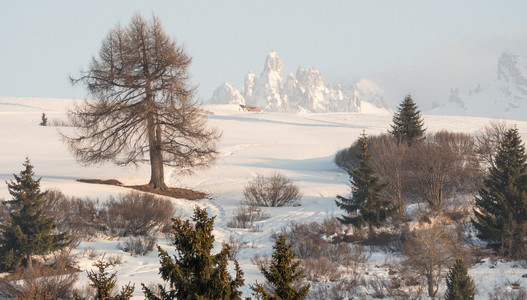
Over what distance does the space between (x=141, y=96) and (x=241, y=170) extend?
421 inches

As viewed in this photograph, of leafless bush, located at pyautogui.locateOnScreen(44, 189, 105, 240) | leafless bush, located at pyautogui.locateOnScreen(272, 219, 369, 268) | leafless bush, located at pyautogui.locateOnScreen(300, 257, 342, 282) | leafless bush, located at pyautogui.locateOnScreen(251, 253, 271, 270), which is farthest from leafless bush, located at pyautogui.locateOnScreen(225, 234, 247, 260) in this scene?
leafless bush, located at pyautogui.locateOnScreen(44, 189, 105, 240)


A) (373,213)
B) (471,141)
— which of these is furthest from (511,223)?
(471,141)

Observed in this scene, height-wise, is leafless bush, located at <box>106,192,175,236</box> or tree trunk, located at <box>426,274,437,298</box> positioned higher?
leafless bush, located at <box>106,192,175,236</box>

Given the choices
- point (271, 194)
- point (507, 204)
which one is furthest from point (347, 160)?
point (507, 204)

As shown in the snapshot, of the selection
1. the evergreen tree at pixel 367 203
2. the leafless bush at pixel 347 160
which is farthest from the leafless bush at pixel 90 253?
the leafless bush at pixel 347 160

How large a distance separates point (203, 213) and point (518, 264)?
13.8m

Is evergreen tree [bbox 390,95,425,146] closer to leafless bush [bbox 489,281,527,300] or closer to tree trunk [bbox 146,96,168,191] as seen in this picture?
tree trunk [bbox 146,96,168,191]

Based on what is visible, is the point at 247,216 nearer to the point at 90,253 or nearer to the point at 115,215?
the point at 115,215

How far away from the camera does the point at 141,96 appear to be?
75.3 feet

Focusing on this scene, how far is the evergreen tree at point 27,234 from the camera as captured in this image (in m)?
12.0

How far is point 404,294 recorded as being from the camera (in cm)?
1269

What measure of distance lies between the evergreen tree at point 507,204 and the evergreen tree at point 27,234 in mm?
13853

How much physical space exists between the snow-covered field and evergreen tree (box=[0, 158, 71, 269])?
112 cm

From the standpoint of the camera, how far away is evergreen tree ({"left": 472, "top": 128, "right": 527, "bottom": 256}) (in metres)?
16.2
